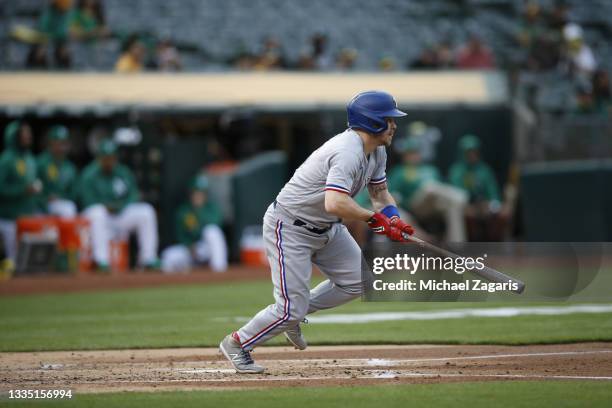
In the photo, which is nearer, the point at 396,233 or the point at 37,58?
the point at 396,233

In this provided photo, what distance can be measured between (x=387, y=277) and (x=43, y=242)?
9.00 m

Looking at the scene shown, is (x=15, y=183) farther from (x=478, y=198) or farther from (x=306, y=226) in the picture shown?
(x=306, y=226)

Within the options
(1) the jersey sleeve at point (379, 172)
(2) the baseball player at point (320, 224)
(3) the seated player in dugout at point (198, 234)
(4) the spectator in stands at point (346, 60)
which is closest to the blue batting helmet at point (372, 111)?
(2) the baseball player at point (320, 224)

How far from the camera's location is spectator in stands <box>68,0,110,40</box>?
1789 centimetres

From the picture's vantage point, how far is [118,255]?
53.2 feet

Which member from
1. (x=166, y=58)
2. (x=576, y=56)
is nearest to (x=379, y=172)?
(x=166, y=58)

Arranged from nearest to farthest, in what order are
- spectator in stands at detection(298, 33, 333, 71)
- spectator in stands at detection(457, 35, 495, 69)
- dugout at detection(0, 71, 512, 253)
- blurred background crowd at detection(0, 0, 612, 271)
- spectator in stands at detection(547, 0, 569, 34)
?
blurred background crowd at detection(0, 0, 612, 271), dugout at detection(0, 71, 512, 253), spectator in stands at detection(298, 33, 333, 71), spectator in stands at detection(457, 35, 495, 69), spectator in stands at detection(547, 0, 569, 34)

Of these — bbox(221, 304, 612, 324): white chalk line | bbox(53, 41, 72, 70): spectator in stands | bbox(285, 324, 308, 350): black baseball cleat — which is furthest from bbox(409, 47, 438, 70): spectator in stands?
bbox(285, 324, 308, 350): black baseball cleat

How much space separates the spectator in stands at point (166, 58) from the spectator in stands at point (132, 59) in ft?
1.32

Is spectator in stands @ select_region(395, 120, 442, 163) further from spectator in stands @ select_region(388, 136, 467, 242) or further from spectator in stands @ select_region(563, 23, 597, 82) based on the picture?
spectator in stands @ select_region(563, 23, 597, 82)

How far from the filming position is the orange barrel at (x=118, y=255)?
53.0 feet

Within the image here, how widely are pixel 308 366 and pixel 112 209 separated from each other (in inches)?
352

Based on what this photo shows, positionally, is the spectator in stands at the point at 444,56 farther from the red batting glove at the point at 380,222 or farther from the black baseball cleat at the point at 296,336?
the red batting glove at the point at 380,222

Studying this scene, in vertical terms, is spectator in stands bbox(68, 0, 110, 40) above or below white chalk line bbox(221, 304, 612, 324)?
above
